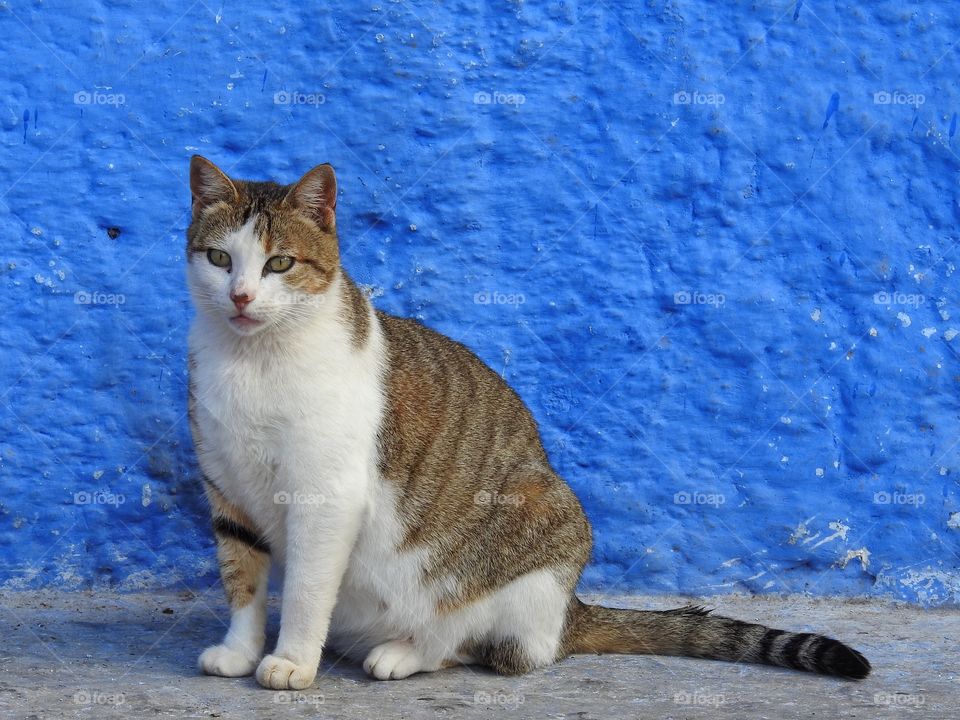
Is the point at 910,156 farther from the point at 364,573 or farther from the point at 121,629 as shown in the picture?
the point at 121,629

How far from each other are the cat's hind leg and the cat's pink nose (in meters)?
0.64

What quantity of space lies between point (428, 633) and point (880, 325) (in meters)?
2.09

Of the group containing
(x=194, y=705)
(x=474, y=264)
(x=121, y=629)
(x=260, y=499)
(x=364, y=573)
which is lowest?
(x=121, y=629)

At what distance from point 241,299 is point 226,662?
43.6 inches

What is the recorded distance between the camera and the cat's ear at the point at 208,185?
3.31 metres

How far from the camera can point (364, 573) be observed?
348cm

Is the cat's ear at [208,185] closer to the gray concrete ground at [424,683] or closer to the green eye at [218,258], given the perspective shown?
the green eye at [218,258]

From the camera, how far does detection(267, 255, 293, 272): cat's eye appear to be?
3.25 meters

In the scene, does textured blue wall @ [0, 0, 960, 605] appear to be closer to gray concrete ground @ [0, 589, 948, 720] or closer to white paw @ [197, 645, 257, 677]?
gray concrete ground @ [0, 589, 948, 720]

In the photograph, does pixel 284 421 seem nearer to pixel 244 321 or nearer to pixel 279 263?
pixel 244 321

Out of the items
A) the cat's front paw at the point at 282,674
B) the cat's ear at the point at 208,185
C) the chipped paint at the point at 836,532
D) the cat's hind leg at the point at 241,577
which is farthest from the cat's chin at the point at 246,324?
the chipped paint at the point at 836,532

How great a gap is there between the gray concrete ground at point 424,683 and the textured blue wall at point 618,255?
0.31 meters

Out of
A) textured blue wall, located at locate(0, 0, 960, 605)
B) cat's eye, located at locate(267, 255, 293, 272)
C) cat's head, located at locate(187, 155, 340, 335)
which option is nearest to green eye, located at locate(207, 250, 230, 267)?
cat's head, located at locate(187, 155, 340, 335)

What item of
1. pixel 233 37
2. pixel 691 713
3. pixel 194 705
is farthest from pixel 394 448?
pixel 233 37
